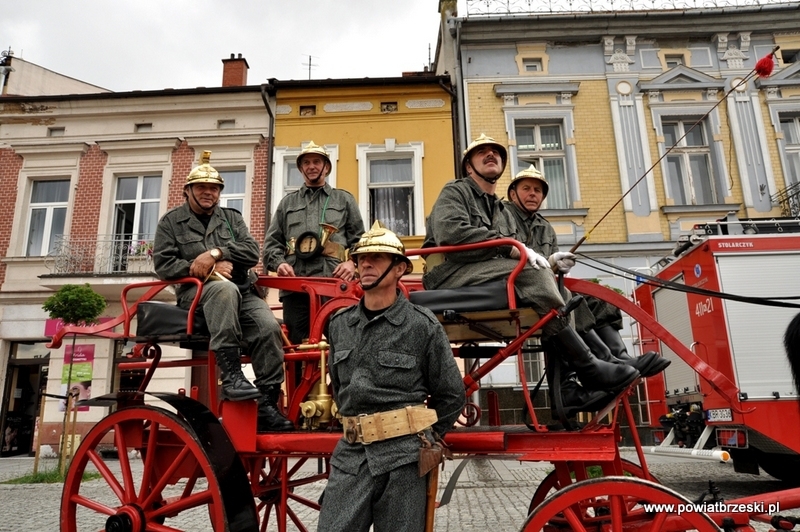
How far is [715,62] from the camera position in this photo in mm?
13234

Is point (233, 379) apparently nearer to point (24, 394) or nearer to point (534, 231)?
point (534, 231)

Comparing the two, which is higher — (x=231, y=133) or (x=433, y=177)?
(x=231, y=133)

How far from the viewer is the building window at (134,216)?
13562mm

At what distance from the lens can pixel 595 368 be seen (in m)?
3.23

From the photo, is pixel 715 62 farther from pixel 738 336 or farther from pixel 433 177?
pixel 738 336

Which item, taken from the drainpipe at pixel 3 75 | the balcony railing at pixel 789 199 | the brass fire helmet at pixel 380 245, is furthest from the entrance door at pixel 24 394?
the balcony railing at pixel 789 199

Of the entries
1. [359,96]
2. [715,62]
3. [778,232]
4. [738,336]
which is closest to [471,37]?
[359,96]

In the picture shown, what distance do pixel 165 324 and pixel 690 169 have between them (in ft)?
40.0

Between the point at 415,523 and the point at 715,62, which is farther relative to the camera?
the point at 715,62

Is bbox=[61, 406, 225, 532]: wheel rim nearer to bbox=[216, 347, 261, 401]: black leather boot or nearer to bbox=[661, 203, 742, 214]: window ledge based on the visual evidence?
bbox=[216, 347, 261, 401]: black leather boot

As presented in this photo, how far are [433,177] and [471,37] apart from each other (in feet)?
10.6

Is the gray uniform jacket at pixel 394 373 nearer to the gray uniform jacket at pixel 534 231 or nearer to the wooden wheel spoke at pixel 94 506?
the gray uniform jacket at pixel 534 231

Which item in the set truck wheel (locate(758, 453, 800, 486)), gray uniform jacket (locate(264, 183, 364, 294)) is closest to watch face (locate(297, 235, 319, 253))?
gray uniform jacket (locate(264, 183, 364, 294))

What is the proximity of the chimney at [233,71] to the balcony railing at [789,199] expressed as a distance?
12.8 m
